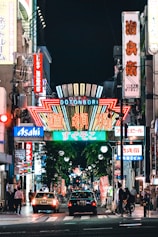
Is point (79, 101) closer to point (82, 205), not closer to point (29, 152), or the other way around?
point (82, 205)

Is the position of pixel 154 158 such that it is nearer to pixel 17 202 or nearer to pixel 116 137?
pixel 116 137

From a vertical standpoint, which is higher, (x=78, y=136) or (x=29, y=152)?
(x=78, y=136)

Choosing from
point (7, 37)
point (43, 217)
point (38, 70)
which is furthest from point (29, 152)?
point (43, 217)

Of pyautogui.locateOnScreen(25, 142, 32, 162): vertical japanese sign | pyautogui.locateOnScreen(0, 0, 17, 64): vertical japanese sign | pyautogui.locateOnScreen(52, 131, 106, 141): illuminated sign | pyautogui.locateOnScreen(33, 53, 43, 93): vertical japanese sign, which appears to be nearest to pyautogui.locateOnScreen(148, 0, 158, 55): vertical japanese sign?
pyautogui.locateOnScreen(52, 131, 106, 141): illuminated sign

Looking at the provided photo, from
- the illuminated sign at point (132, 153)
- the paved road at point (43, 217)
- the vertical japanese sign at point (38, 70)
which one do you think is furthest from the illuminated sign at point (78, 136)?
the paved road at point (43, 217)

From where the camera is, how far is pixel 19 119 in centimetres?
7250

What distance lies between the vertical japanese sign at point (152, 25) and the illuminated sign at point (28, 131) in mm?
12112

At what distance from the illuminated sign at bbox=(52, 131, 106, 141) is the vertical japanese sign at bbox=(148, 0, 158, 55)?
347 inches

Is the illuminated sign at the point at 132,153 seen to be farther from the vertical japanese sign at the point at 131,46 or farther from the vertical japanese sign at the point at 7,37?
the vertical japanese sign at the point at 7,37

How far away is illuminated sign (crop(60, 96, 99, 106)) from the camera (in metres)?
60.7

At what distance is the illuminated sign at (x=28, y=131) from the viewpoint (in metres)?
58.9

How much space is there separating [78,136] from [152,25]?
448 inches

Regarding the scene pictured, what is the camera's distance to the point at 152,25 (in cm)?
6009

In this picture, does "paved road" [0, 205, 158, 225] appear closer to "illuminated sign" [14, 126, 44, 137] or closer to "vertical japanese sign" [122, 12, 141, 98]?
"illuminated sign" [14, 126, 44, 137]
